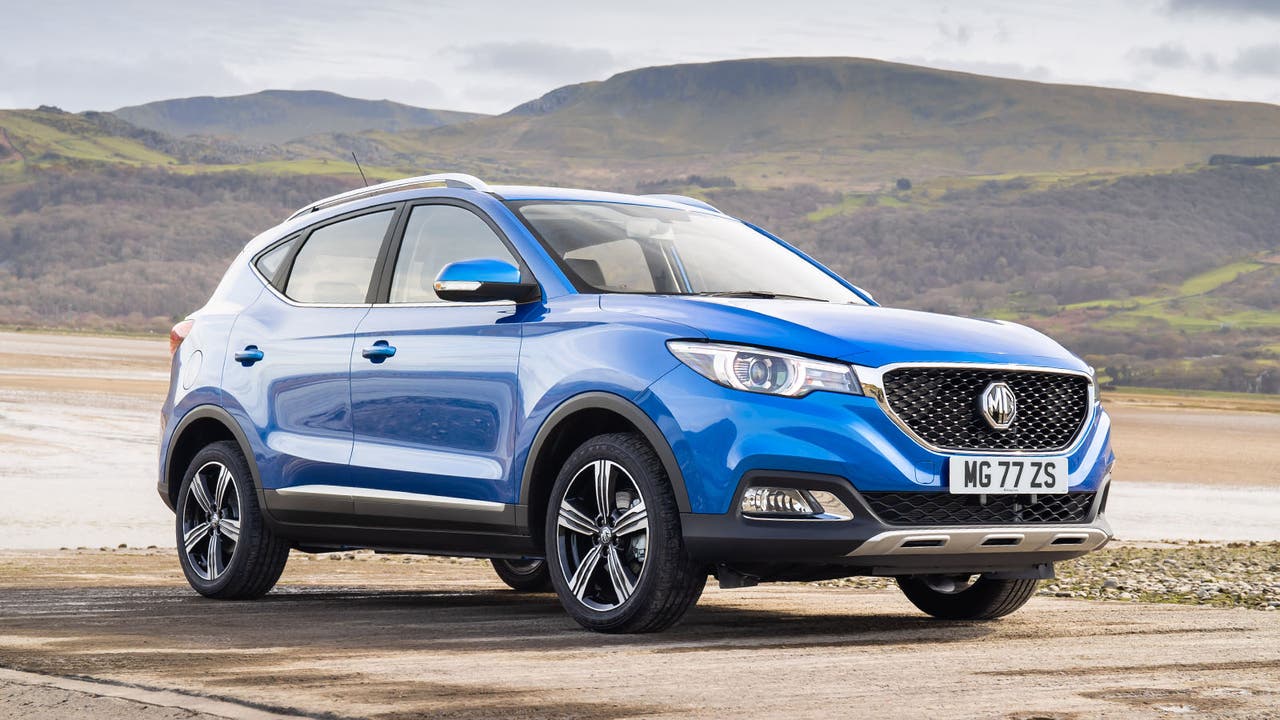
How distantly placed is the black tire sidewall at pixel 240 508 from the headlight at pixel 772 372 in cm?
321

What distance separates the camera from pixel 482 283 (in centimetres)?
705

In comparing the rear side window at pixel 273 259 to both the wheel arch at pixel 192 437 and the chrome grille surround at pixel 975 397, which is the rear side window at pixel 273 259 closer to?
the wheel arch at pixel 192 437

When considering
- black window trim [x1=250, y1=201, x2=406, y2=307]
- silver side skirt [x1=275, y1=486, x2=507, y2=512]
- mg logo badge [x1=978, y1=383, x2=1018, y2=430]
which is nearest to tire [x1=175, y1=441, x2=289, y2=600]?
silver side skirt [x1=275, y1=486, x2=507, y2=512]

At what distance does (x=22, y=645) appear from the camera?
6.39 meters

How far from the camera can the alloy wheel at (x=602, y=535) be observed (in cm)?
666

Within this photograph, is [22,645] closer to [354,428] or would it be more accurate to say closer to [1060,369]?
[354,428]

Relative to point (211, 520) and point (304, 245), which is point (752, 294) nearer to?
point (304, 245)

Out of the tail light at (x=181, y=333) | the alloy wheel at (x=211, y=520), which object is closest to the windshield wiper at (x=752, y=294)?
the alloy wheel at (x=211, y=520)

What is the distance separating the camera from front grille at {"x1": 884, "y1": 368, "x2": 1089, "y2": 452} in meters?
6.42

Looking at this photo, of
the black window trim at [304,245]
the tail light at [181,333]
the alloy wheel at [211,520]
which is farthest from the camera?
the tail light at [181,333]

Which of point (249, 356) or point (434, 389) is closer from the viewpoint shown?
point (434, 389)

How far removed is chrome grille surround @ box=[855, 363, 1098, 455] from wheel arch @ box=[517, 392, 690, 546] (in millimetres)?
777

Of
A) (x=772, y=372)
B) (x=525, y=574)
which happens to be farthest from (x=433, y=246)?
(x=525, y=574)

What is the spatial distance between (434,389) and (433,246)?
0.86 metres
